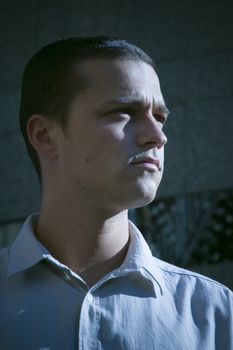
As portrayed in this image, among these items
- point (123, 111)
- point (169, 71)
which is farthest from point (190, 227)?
point (123, 111)

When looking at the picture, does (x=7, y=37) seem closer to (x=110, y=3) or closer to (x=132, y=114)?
(x=110, y=3)

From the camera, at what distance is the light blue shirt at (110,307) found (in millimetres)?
1605

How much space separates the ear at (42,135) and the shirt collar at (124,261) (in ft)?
0.68

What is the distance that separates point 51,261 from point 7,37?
16.2 feet

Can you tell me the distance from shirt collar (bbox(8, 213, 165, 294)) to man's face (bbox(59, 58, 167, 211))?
0.44ft

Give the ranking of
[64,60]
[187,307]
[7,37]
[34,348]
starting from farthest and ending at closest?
[7,37]
[64,60]
[187,307]
[34,348]

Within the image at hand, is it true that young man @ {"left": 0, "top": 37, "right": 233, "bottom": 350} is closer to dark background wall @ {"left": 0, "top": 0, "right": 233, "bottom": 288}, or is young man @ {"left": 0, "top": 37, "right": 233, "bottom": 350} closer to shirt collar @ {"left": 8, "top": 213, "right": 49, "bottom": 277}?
shirt collar @ {"left": 8, "top": 213, "right": 49, "bottom": 277}

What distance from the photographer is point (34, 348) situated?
159 centimetres

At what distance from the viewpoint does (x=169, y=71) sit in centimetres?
646

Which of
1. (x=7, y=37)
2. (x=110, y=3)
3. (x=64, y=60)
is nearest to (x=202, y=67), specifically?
(x=110, y=3)

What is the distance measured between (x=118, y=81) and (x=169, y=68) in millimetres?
4785

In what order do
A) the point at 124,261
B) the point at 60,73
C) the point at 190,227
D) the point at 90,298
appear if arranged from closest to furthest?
the point at 90,298
the point at 124,261
the point at 60,73
the point at 190,227

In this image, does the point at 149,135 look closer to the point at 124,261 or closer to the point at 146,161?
the point at 146,161

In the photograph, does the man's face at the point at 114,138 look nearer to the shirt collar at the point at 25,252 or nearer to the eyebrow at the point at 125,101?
the eyebrow at the point at 125,101
